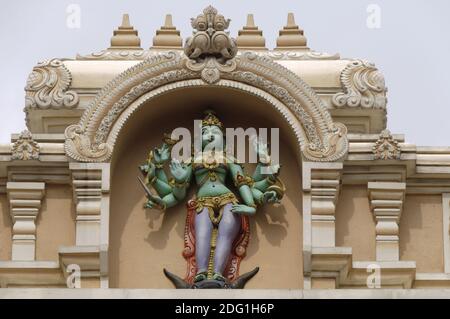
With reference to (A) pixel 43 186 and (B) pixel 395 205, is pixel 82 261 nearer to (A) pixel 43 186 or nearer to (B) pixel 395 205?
(A) pixel 43 186

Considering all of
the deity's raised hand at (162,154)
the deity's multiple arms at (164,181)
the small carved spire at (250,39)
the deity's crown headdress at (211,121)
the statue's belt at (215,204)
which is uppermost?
the small carved spire at (250,39)

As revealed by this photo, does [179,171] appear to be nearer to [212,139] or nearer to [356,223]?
[212,139]

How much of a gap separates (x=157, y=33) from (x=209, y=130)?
2645mm

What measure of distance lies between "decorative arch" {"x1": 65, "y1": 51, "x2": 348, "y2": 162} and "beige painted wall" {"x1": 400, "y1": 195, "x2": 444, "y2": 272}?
1320 millimetres

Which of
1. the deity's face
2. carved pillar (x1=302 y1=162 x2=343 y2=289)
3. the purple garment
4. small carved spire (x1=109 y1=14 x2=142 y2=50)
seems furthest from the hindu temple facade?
small carved spire (x1=109 y1=14 x2=142 y2=50)

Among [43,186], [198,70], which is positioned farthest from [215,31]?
[43,186]

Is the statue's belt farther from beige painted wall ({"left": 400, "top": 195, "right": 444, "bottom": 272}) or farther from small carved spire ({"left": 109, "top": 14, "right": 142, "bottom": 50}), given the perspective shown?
small carved spire ({"left": 109, "top": 14, "right": 142, "bottom": 50})

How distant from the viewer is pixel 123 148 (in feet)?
132

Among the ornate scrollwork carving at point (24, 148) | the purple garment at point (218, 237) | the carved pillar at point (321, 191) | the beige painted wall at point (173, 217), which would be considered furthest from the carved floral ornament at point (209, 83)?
the purple garment at point (218, 237)

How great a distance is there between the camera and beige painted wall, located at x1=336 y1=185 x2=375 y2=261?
39.8m

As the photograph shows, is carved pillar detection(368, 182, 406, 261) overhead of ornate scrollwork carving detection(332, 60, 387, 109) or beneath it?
beneath

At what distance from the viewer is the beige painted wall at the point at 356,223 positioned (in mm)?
39781

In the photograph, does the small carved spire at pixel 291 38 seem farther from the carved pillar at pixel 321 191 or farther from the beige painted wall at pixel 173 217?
the carved pillar at pixel 321 191

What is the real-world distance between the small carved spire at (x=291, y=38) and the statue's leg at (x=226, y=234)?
3.18 meters
